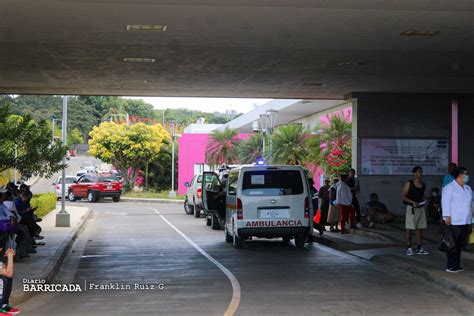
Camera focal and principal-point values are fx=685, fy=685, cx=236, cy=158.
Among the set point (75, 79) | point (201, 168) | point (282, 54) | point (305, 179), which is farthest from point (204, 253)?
point (201, 168)

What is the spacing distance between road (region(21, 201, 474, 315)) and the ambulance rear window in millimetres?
1471

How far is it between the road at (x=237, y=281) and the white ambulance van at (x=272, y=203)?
1.84 ft

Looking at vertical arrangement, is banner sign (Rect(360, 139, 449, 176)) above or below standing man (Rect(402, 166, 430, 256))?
above

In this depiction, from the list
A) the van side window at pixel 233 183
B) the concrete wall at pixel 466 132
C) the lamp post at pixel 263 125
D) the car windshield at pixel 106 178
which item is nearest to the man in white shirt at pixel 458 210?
the van side window at pixel 233 183

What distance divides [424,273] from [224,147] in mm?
36496

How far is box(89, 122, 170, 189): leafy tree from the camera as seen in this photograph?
54.6 m

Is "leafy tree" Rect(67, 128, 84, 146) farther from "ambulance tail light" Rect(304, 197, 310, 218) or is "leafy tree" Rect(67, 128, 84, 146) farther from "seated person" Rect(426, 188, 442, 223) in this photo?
"ambulance tail light" Rect(304, 197, 310, 218)

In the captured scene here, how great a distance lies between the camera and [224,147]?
48.1 metres

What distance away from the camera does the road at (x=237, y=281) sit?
948cm

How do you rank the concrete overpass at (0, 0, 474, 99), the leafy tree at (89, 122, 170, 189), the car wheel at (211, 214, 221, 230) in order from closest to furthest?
the concrete overpass at (0, 0, 474, 99)
the car wheel at (211, 214, 221, 230)
the leafy tree at (89, 122, 170, 189)

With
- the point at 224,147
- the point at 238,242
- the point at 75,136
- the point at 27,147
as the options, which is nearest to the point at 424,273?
the point at 238,242

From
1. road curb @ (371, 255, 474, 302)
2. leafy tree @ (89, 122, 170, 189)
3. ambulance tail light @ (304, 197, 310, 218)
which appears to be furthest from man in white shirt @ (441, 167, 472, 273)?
leafy tree @ (89, 122, 170, 189)

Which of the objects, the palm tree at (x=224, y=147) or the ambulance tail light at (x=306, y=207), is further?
the palm tree at (x=224, y=147)

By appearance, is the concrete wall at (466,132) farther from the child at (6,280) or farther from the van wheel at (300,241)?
the child at (6,280)
